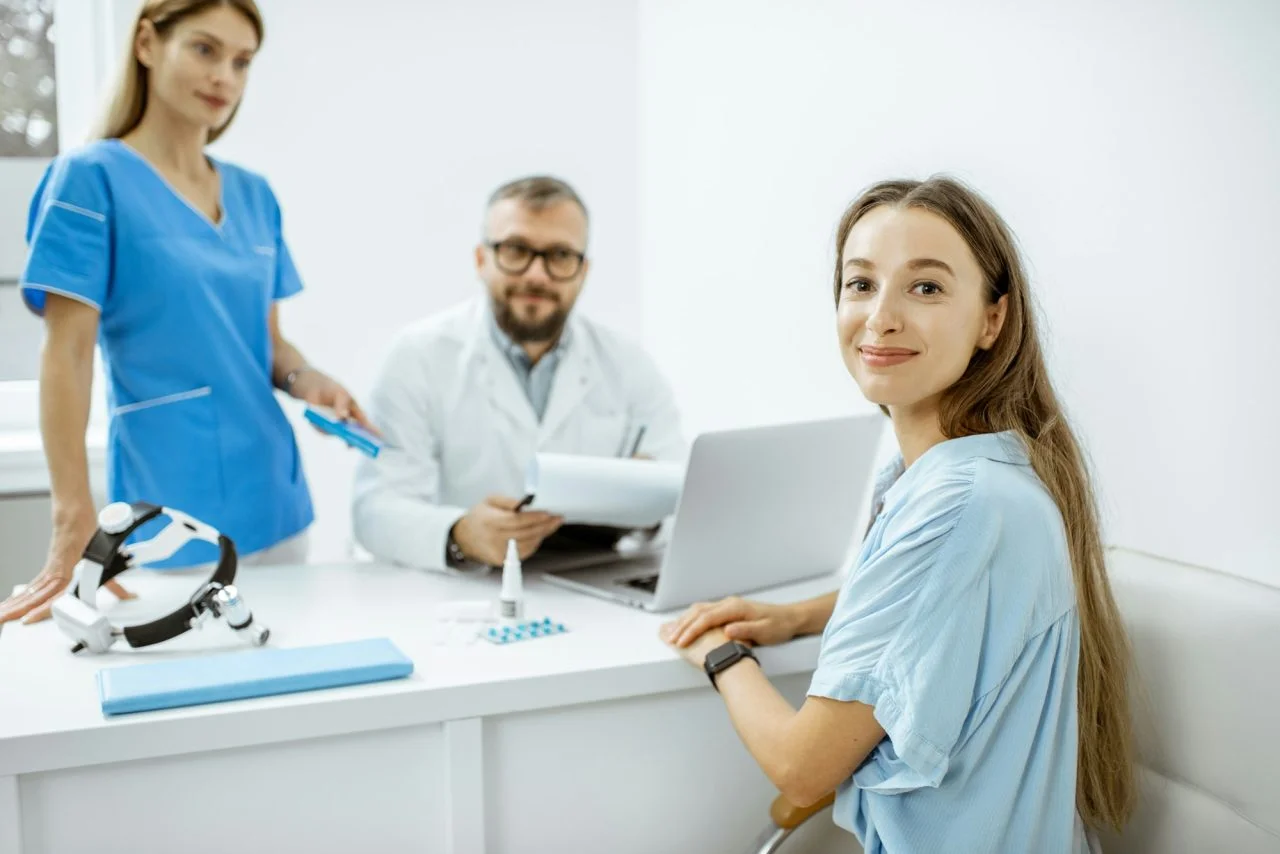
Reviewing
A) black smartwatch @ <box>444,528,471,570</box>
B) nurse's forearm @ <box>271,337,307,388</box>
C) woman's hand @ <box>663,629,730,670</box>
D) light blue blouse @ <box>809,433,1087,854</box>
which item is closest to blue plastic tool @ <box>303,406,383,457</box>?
black smartwatch @ <box>444,528,471,570</box>

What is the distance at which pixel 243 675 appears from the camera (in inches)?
51.3

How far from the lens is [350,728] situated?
4.23 ft

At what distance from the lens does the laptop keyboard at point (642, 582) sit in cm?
179

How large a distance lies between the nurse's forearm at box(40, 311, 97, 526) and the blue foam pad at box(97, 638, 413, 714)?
0.45 meters

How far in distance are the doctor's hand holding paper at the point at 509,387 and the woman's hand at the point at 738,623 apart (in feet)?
1.88

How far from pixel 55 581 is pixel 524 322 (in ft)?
3.09

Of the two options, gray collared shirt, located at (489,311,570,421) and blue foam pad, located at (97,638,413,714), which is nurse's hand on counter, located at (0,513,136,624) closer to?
blue foam pad, located at (97,638,413,714)

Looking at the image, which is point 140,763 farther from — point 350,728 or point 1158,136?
point 1158,136

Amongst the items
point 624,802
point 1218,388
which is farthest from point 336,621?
point 1218,388

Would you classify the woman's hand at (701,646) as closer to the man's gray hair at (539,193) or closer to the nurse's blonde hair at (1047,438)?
the nurse's blonde hair at (1047,438)

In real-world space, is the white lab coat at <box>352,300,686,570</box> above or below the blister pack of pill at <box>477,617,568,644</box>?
above

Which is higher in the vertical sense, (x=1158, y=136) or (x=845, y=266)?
(x=1158, y=136)

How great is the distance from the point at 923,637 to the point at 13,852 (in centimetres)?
95

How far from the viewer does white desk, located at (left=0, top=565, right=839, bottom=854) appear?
1.22 metres
